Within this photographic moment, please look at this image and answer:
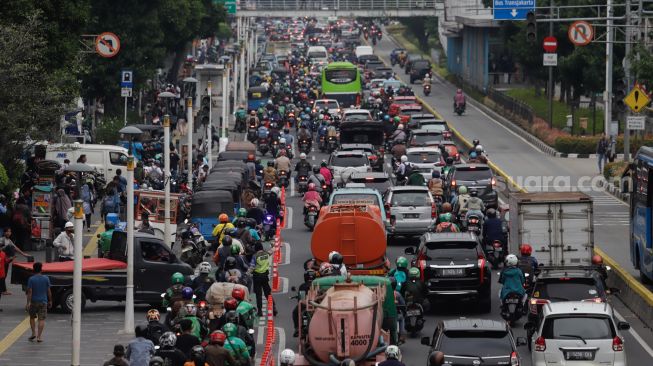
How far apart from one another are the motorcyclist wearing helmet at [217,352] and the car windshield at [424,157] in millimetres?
32109

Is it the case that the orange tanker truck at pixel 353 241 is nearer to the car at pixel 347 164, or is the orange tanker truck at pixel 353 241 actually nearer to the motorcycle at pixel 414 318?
the motorcycle at pixel 414 318

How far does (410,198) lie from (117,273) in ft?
39.1

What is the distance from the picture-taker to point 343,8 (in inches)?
5728

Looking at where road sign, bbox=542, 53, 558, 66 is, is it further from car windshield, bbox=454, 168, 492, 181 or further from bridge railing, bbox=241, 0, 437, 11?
bridge railing, bbox=241, 0, 437, 11

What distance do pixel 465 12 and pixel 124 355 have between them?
92371mm

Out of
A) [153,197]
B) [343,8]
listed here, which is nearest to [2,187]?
[153,197]

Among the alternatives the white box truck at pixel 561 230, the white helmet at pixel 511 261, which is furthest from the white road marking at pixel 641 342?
the white box truck at pixel 561 230

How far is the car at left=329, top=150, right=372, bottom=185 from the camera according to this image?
53381 millimetres

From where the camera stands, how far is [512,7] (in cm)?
6675

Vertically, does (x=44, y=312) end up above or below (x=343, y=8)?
below

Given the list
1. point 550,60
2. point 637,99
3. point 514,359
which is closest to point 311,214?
point 637,99

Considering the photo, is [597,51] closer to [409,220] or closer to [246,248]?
[409,220]

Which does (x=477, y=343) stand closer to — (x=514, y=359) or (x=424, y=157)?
(x=514, y=359)

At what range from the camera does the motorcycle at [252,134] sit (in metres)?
73.8
